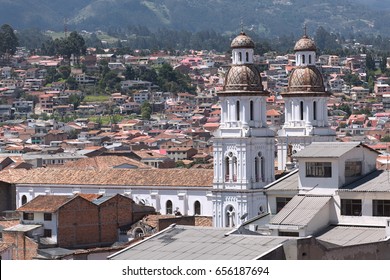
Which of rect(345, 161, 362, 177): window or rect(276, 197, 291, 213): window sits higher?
rect(345, 161, 362, 177): window

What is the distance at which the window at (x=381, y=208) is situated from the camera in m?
33.2

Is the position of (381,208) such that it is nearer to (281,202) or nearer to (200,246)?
(281,202)

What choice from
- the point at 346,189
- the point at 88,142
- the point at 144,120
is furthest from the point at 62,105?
the point at 346,189

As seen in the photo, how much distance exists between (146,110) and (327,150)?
152235 mm

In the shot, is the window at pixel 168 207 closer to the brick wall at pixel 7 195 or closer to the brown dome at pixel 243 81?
the brown dome at pixel 243 81

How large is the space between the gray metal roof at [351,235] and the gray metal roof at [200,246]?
2.41 m

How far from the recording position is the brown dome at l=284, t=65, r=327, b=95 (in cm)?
5975

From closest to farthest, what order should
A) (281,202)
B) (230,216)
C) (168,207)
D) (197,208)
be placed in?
(281,202) < (230,216) < (197,208) < (168,207)

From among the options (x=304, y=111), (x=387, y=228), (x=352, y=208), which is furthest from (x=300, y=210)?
(x=304, y=111)

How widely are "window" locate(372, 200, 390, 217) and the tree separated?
496 feet

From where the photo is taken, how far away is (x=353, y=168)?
34.9m

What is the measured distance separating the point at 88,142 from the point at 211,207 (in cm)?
8394

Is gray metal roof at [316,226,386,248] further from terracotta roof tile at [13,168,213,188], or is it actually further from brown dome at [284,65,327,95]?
terracotta roof tile at [13,168,213,188]

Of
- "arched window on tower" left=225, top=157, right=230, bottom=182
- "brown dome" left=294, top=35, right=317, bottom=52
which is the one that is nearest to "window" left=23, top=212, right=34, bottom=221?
"arched window on tower" left=225, top=157, right=230, bottom=182
